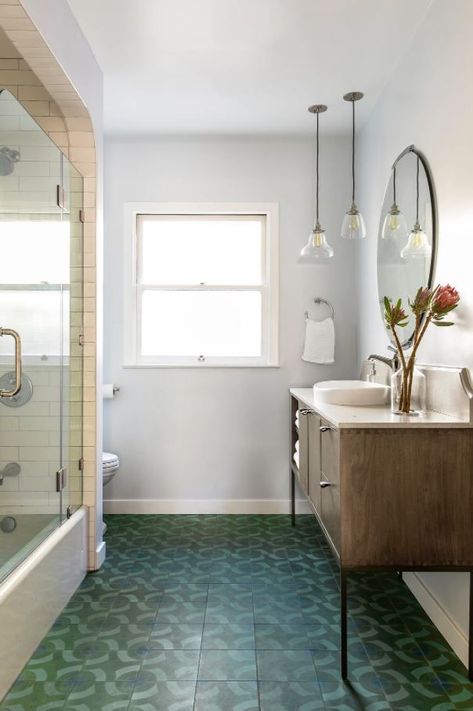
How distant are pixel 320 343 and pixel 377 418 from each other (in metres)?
1.68

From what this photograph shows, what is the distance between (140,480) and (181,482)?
0.28 metres

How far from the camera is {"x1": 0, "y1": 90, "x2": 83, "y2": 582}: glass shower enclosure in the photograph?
2.07 m

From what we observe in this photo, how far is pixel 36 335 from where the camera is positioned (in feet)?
7.41

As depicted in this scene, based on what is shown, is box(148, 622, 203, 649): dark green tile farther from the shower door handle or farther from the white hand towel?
the white hand towel

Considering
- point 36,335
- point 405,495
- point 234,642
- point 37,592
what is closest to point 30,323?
point 36,335

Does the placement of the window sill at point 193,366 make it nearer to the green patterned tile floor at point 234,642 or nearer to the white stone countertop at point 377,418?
the green patterned tile floor at point 234,642

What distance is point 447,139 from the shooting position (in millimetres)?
2107

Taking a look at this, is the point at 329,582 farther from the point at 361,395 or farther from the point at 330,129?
the point at 330,129

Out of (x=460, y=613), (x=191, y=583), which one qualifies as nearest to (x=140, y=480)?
(x=191, y=583)

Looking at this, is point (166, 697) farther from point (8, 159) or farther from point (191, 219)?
point (191, 219)

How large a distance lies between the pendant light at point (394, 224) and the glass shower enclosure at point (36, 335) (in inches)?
62.2

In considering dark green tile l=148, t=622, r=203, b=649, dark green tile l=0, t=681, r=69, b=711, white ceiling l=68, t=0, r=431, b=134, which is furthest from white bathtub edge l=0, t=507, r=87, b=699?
white ceiling l=68, t=0, r=431, b=134

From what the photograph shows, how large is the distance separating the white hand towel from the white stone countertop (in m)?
1.30

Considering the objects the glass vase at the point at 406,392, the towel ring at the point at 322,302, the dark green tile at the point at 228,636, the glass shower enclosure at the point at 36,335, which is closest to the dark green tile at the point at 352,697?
the dark green tile at the point at 228,636
